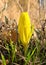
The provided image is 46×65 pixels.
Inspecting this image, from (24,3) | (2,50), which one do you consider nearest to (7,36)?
(2,50)

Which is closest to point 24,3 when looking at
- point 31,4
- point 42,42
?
point 31,4

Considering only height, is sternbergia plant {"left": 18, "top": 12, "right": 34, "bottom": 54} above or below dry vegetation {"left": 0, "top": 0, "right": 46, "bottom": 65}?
above

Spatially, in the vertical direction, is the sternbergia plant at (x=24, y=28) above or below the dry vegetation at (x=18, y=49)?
above

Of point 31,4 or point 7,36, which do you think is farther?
point 31,4

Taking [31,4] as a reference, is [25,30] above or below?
above

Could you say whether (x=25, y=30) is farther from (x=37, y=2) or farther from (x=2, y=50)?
(x=37, y=2)
